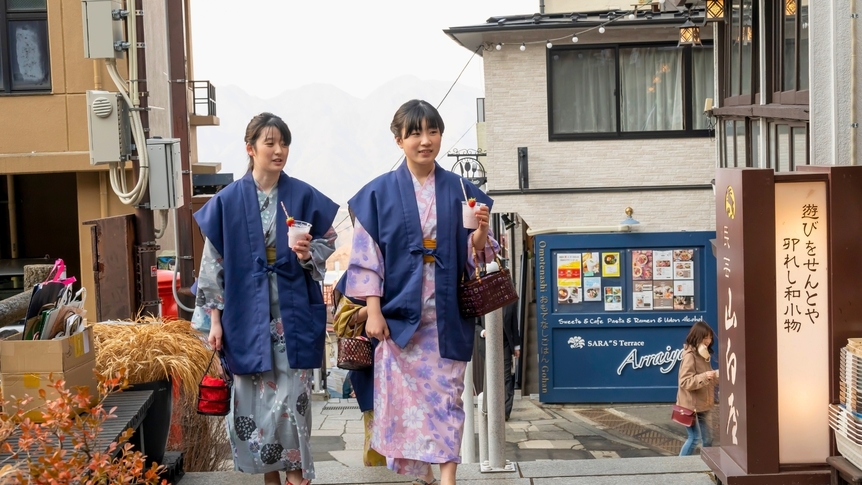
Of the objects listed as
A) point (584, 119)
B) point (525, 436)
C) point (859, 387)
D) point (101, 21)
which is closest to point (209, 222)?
point (859, 387)

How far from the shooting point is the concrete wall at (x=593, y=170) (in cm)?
1702

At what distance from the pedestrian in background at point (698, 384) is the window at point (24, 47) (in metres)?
9.93

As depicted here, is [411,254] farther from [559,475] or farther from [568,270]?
[568,270]

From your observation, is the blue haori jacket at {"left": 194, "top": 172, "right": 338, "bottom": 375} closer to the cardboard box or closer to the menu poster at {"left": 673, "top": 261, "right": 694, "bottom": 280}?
the cardboard box

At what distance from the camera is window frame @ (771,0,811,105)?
728 centimetres

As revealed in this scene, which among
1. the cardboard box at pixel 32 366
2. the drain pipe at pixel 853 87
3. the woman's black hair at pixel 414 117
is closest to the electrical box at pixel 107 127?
the cardboard box at pixel 32 366

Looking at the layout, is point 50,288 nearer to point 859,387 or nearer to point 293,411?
point 293,411

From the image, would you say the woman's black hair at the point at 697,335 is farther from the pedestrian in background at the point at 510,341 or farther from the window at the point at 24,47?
the window at the point at 24,47

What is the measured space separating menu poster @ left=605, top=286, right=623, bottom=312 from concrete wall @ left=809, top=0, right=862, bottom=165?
10.6 metres

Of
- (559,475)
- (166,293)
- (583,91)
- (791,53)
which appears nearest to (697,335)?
(791,53)

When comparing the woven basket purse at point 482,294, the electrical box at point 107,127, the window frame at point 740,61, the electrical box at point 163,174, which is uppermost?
the window frame at point 740,61

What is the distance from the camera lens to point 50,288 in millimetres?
4645

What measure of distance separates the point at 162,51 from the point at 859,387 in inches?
651

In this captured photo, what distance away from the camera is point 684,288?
15.6 meters
